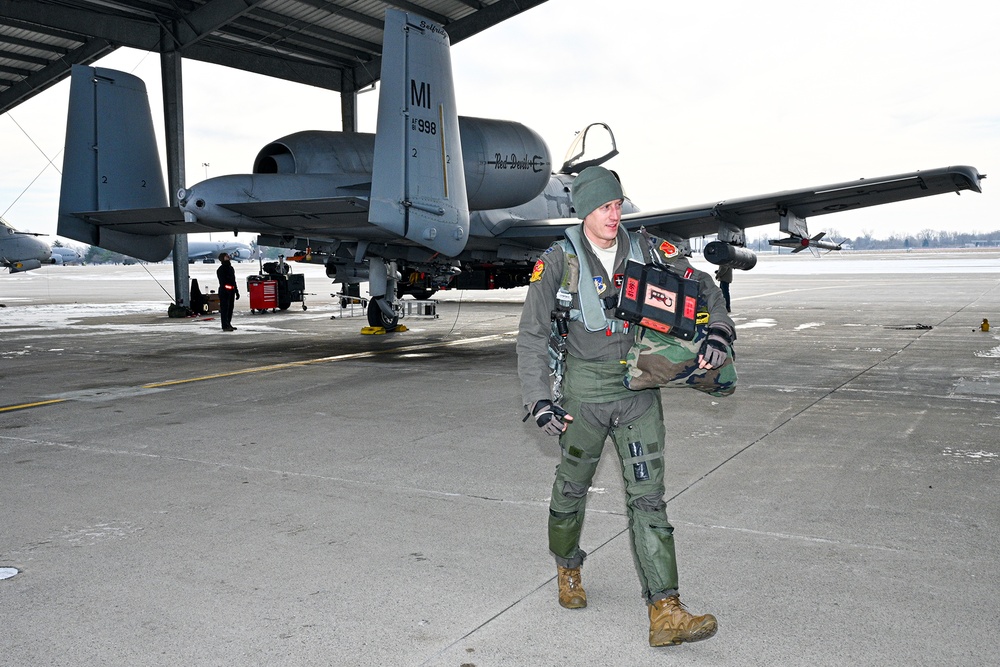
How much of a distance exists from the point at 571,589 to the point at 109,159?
1236cm

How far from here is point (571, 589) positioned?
3.17 meters

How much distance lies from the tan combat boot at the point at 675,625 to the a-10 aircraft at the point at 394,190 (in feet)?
24.0

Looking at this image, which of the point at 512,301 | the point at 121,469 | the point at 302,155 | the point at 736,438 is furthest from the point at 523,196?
the point at 512,301

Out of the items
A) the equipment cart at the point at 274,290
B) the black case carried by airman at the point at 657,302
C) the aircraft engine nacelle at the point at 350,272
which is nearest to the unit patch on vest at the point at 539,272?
the black case carried by airman at the point at 657,302

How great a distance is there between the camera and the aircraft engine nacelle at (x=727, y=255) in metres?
13.2

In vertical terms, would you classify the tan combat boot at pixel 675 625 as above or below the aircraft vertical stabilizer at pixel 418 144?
below

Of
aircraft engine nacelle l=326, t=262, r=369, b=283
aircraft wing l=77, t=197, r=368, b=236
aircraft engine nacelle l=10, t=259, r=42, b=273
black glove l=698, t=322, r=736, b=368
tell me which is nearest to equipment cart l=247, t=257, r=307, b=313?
aircraft engine nacelle l=326, t=262, r=369, b=283

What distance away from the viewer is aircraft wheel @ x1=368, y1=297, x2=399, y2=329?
15.0 m

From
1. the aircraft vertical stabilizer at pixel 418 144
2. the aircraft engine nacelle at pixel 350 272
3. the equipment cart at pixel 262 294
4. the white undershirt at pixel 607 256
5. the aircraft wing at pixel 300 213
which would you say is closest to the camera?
the white undershirt at pixel 607 256

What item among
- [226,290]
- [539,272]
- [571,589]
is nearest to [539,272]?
[539,272]

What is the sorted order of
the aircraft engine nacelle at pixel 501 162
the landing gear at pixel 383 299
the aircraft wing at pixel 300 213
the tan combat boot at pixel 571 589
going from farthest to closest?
the landing gear at pixel 383 299 → the aircraft engine nacelle at pixel 501 162 → the aircraft wing at pixel 300 213 → the tan combat boot at pixel 571 589

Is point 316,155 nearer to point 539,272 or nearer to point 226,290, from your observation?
point 226,290

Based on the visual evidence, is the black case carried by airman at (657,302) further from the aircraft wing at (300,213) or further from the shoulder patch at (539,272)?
the aircraft wing at (300,213)

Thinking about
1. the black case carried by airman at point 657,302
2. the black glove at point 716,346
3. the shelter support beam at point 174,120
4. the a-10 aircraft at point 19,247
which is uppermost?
the shelter support beam at point 174,120
